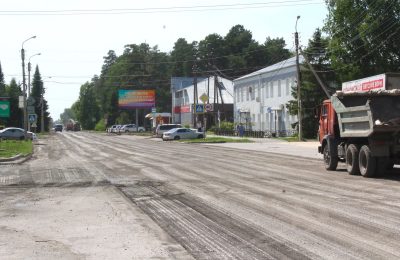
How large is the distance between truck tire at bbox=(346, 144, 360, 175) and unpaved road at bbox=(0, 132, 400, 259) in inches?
21.7

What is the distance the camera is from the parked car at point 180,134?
2430 inches

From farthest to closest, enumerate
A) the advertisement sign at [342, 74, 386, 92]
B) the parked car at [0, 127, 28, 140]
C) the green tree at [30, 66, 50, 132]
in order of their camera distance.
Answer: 1. the green tree at [30, 66, 50, 132]
2. the parked car at [0, 127, 28, 140]
3. the advertisement sign at [342, 74, 386, 92]

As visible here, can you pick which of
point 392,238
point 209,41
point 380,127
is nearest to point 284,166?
point 380,127

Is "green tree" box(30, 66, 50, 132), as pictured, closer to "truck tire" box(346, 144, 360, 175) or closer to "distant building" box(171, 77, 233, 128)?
"distant building" box(171, 77, 233, 128)

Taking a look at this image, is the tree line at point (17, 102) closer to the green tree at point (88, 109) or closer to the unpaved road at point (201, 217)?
the green tree at point (88, 109)

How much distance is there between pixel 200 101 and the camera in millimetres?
105375

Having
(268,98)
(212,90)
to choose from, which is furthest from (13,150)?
(212,90)

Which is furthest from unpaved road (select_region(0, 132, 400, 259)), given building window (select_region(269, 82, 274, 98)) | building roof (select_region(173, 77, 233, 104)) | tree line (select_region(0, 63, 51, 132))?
building roof (select_region(173, 77, 233, 104))

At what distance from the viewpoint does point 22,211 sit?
11.6m

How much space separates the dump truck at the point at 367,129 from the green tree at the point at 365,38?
127 feet

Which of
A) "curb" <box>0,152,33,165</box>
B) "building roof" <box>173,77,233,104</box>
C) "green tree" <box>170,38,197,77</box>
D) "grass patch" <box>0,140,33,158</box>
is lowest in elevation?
"curb" <box>0,152,33,165</box>

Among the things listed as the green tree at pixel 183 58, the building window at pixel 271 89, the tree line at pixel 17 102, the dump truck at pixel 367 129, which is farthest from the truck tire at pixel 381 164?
the green tree at pixel 183 58

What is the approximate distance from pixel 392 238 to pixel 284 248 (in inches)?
68.3

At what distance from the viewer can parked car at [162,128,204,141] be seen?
61719 millimetres
